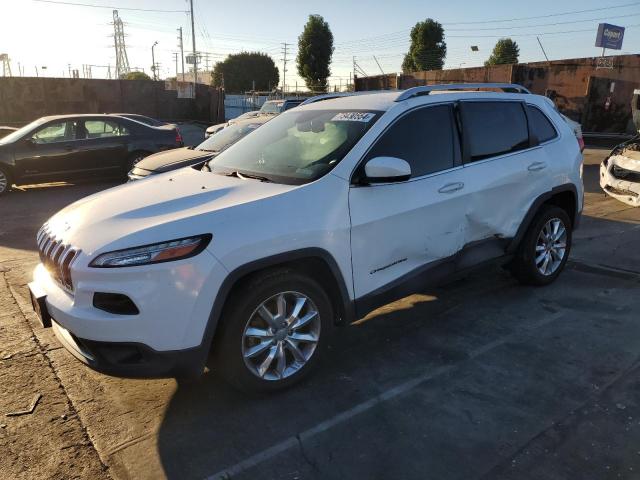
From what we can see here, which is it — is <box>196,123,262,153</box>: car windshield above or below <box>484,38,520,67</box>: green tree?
below

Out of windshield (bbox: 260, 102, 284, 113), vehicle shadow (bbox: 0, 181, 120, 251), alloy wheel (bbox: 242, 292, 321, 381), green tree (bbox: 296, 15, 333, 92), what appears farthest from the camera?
green tree (bbox: 296, 15, 333, 92)

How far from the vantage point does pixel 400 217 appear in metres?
3.44

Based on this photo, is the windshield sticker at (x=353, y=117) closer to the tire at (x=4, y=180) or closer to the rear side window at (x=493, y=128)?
the rear side window at (x=493, y=128)

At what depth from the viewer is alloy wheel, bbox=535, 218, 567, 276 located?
4.76 meters

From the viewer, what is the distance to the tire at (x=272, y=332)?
284 cm

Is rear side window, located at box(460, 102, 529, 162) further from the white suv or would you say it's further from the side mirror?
the side mirror

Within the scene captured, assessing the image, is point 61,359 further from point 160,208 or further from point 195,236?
point 195,236

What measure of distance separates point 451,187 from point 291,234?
147 cm

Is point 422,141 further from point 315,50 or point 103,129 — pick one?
point 315,50

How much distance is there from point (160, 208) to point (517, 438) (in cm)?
236

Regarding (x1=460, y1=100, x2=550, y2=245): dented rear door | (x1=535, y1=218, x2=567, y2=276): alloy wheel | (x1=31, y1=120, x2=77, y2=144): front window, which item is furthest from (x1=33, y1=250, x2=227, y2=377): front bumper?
(x1=31, y1=120, x2=77, y2=144): front window

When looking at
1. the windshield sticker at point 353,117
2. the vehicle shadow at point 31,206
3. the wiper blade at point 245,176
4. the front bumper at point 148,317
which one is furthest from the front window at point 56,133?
the front bumper at point 148,317

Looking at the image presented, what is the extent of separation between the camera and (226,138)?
9.34 metres

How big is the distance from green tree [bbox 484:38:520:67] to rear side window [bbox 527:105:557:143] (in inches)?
2546
